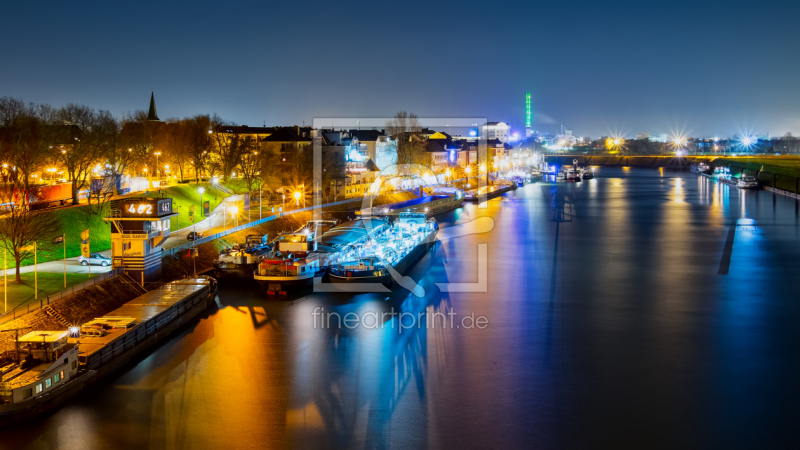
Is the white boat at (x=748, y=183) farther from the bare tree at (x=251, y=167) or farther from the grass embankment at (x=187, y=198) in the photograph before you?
the grass embankment at (x=187, y=198)

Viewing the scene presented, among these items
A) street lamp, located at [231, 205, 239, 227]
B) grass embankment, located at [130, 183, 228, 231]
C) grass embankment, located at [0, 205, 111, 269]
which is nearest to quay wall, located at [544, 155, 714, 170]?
grass embankment, located at [130, 183, 228, 231]

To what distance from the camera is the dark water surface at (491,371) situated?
235 inches

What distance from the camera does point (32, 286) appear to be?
864 centimetres

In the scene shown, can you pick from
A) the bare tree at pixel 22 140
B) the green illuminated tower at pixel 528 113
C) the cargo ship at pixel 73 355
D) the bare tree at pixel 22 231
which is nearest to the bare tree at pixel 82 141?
the bare tree at pixel 22 140

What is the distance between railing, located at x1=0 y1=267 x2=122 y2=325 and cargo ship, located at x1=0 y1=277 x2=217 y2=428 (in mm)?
590

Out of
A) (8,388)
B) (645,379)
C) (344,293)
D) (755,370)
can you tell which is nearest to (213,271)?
(344,293)

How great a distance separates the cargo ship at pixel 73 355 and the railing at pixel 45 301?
590mm

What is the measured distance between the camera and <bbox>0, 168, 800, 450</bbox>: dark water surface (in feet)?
19.6

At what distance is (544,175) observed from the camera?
47.9m

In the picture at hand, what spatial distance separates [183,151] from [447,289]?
39.8ft

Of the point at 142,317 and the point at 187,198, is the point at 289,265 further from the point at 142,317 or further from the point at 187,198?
the point at 187,198

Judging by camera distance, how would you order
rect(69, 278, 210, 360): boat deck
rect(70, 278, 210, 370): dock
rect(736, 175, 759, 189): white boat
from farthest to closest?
rect(736, 175, 759, 189): white boat → rect(69, 278, 210, 360): boat deck → rect(70, 278, 210, 370): dock

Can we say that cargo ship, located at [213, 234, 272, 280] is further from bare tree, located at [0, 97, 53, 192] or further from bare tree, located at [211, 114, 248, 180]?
bare tree, located at [211, 114, 248, 180]

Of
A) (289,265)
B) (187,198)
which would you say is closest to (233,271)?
(289,265)
